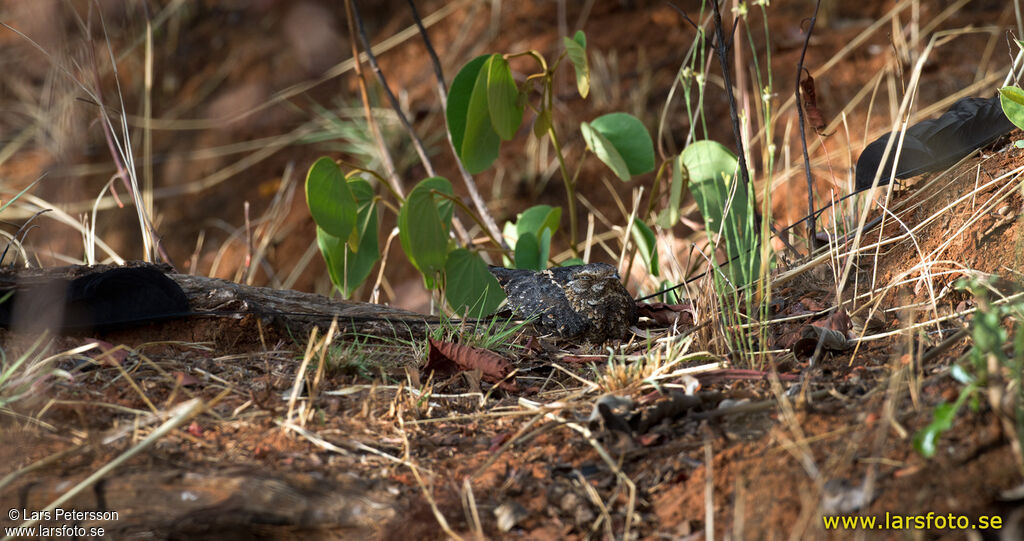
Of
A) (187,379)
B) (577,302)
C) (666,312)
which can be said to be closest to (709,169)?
(666,312)

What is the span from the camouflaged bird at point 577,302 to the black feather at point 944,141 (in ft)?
1.80

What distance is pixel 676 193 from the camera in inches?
71.6

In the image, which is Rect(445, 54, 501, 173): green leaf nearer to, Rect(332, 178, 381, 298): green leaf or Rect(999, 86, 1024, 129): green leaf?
Rect(332, 178, 381, 298): green leaf

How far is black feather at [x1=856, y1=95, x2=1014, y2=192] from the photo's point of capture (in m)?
1.52

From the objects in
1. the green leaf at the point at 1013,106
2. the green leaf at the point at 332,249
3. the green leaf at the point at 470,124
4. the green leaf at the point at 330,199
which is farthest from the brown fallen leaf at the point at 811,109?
the green leaf at the point at 332,249

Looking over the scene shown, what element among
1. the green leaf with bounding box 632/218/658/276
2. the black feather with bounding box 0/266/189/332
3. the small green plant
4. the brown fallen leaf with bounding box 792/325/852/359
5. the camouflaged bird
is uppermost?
the small green plant

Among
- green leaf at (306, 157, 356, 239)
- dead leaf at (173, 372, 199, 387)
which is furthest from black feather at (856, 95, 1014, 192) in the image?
dead leaf at (173, 372, 199, 387)

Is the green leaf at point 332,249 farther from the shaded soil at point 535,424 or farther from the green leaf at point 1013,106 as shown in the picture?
the green leaf at point 1013,106

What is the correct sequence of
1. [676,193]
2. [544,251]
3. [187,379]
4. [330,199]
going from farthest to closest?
[544,251] < [676,193] < [330,199] < [187,379]

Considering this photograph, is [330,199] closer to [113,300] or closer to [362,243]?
[362,243]

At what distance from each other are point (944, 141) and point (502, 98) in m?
0.92

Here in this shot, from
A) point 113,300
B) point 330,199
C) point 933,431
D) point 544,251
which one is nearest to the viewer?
point 933,431

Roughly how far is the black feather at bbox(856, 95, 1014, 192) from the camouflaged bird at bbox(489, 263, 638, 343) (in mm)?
548

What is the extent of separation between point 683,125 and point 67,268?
2906mm
